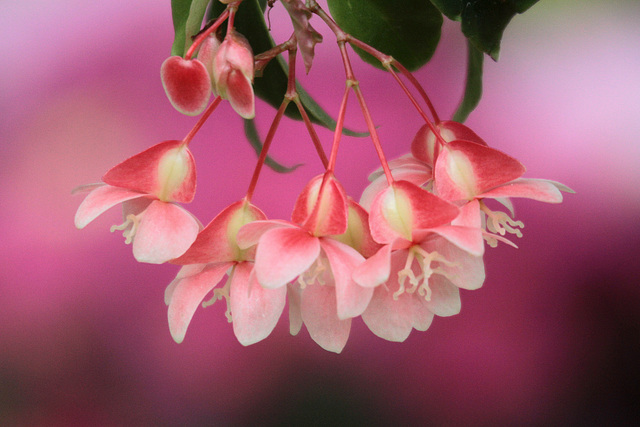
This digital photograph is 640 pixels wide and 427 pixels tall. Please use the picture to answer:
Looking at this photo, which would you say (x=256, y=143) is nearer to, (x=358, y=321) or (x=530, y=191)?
(x=530, y=191)

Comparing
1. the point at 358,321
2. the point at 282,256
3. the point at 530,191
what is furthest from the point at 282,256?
the point at 358,321

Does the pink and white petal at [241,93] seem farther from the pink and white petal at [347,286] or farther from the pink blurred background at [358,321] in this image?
the pink blurred background at [358,321]

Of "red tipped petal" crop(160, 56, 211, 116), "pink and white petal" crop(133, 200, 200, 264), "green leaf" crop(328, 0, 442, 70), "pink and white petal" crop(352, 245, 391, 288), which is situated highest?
"green leaf" crop(328, 0, 442, 70)

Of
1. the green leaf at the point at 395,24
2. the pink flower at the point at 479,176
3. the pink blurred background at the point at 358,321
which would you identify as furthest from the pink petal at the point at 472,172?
the pink blurred background at the point at 358,321

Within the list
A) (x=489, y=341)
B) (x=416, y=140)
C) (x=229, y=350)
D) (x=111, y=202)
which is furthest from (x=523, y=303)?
(x=111, y=202)

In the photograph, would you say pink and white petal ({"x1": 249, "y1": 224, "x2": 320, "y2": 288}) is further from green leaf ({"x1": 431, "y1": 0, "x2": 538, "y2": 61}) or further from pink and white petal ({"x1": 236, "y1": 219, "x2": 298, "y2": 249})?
green leaf ({"x1": 431, "y1": 0, "x2": 538, "y2": 61})

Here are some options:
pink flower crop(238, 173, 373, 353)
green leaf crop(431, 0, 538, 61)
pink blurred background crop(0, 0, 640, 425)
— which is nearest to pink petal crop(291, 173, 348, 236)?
pink flower crop(238, 173, 373, 353)

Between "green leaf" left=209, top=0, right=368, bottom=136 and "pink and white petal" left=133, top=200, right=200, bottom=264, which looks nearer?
"pink and white petal" left=133, top=200, right=200, bottom=264

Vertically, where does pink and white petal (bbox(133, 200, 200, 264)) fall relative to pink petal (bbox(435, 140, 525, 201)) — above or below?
below
